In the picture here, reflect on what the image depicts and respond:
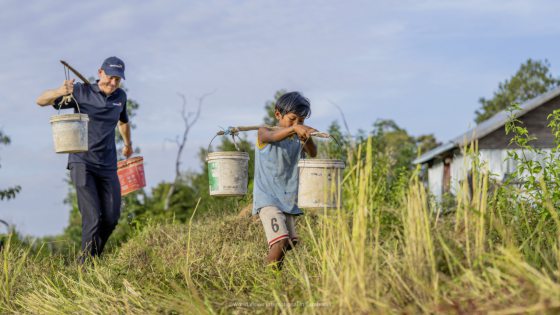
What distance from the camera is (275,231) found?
19.9 feet

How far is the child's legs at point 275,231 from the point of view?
19.9ft

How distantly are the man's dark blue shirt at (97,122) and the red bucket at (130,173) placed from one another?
1.14 metres

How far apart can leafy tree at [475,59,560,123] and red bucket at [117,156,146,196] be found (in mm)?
39618

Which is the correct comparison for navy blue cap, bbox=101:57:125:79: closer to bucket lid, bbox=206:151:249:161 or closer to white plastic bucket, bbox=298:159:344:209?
bucket lid, bbox=206:151:249:161

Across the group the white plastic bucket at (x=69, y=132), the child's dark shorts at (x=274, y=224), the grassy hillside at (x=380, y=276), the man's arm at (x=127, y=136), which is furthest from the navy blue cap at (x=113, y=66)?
the child's dark shorts at (x=274, y=224)

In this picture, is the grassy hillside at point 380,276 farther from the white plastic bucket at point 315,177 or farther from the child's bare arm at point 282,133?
the child's bare arm at point 282,133

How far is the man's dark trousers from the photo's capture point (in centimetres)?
842

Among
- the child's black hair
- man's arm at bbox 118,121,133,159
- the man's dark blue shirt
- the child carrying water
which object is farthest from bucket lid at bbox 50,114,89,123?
the child's black hair

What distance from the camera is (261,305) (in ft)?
15.9

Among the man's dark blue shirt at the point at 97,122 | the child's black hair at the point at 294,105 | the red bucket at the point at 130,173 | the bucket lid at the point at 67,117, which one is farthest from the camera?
the red bucket at the point at 130,173

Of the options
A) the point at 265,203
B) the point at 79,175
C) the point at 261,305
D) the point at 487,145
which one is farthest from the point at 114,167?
the point at 487,145

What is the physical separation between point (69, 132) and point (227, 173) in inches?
66.9

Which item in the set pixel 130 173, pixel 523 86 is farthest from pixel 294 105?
Answer: pixel 523 86

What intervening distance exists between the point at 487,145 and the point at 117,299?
64.2 ft
